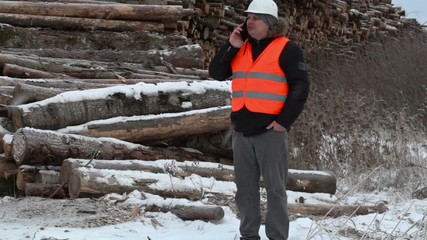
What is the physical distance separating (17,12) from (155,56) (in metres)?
2.41

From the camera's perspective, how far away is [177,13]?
34.5 feet

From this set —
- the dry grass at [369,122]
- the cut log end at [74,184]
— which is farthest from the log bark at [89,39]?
the cut log end at [74,184]

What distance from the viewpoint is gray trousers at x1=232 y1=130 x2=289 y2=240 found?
199 inches

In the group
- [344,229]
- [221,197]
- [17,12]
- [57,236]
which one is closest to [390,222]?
[344,229]

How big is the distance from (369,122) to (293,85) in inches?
284

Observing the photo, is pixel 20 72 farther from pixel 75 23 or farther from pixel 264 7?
pixel 264 7

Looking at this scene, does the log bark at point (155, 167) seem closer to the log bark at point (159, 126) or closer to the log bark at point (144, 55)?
the log bark at point (159, 126)

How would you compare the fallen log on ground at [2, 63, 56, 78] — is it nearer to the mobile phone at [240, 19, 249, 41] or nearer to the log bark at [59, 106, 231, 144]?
the log bark at [59, 106, 231, 144]

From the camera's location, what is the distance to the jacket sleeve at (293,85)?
16.2 ft

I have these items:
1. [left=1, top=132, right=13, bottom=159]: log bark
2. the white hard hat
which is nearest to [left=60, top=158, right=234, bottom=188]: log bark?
[left=1, top=132, right=13, bottom=159]: log bark

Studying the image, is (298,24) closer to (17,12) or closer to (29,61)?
(17,12)

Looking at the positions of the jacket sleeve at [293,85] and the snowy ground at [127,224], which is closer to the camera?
the jacket sleeve at [293,85]

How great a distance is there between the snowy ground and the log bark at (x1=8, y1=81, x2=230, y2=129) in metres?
0.85

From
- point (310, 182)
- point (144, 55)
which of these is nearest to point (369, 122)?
point (144, 55)
